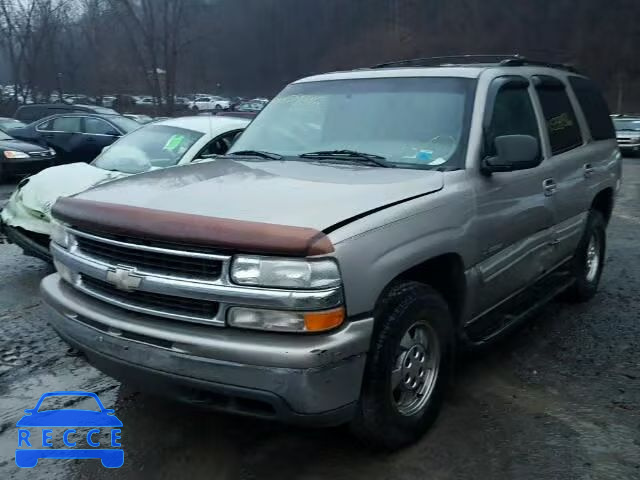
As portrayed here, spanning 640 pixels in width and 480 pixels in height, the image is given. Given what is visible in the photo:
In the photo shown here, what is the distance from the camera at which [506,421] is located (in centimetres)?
373

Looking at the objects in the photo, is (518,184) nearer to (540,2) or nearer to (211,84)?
(540,2)

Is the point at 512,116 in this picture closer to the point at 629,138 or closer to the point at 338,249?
the point at 338,249

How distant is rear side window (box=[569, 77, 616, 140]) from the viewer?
5.56 m

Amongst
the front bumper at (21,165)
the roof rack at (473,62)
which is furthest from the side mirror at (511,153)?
the front bumper at (21,165)

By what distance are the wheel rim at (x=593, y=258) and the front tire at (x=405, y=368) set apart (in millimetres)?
2800

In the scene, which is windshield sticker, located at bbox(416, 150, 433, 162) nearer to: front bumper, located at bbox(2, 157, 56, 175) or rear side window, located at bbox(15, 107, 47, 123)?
front bumper, located at bbox(2, 157, 56, 175)

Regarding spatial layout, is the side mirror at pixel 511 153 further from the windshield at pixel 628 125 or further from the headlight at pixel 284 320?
the windshield at pixel 628 125

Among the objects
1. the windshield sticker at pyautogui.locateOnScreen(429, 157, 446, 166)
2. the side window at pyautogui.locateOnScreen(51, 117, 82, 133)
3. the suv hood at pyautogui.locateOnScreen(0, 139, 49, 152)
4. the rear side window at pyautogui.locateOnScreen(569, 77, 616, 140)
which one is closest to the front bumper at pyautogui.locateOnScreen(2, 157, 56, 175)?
the suv hood at pyautogui.locateOnScreen(0, 139, 49, 152)

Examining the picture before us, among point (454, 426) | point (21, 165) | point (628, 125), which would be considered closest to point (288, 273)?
point (454, 426)

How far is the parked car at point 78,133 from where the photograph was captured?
14758 mm

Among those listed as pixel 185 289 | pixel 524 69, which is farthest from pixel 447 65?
pixel 185 289

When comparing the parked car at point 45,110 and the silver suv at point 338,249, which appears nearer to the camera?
the silver suv at point 338,249

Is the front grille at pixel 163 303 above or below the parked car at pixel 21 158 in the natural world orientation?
above

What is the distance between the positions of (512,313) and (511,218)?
2.20ft
